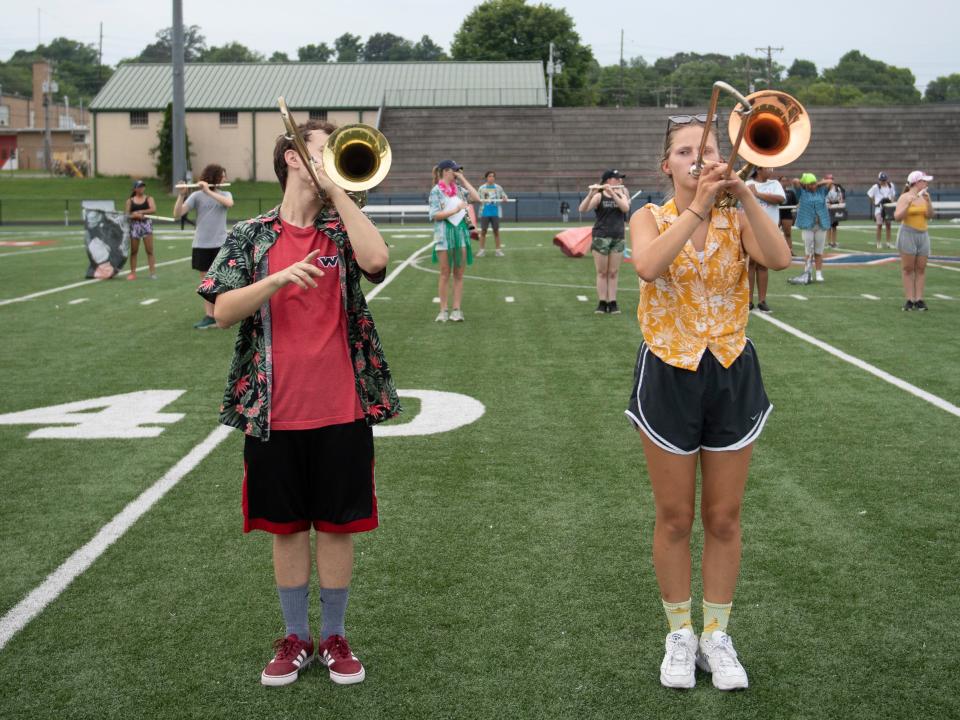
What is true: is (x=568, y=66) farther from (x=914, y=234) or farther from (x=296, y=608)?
(x=296, y=608)

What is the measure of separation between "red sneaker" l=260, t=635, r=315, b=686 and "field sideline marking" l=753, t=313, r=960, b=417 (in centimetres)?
577

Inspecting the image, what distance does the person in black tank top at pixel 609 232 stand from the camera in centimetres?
1344

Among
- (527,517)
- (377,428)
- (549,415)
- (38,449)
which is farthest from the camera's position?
(549,415)

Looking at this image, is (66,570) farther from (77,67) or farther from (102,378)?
(77,67)

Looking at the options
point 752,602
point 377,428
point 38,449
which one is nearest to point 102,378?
point 38,449

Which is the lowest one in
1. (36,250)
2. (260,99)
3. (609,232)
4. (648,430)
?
(36,250)

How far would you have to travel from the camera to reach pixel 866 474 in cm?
646

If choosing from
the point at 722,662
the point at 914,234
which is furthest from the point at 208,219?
the point at 722,662

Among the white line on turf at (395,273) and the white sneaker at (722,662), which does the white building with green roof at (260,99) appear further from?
the white sneaker at (722,662)

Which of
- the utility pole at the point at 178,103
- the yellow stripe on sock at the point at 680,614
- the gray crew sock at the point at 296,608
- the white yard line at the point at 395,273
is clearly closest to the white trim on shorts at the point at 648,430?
the yellow stripe on sock at the point at 680,614

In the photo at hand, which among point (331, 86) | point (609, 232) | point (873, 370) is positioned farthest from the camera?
point (331, 86)

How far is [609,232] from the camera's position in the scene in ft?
44.8

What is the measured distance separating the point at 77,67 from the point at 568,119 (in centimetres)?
12105

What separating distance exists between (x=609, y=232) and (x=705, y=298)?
398 inches
